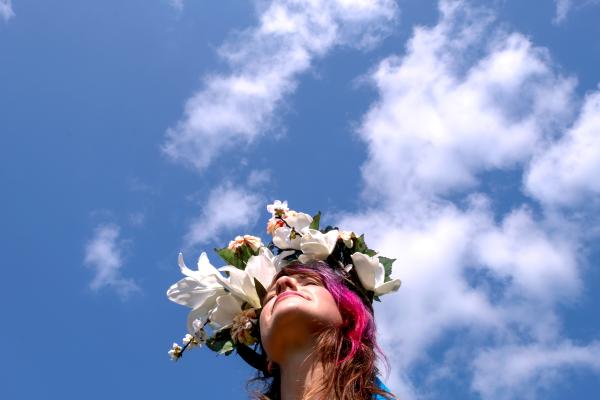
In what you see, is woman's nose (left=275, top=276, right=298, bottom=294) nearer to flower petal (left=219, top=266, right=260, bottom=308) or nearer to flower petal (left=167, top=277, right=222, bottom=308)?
flower petal (left=219, top=266, right=260, bottom=308)

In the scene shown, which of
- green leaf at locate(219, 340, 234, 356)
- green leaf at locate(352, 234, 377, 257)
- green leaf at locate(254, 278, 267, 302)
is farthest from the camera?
green leaf at locate(352, 234, 377, 257)

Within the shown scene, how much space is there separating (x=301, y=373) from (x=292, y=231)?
1268mm

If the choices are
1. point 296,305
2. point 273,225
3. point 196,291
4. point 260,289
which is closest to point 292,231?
point 273,225

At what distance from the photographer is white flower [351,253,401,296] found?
535cm

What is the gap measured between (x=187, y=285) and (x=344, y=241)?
3.71 feet

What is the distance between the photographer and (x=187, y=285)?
5.54m

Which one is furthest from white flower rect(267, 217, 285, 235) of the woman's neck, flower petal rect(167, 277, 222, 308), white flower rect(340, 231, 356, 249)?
the woman's neck

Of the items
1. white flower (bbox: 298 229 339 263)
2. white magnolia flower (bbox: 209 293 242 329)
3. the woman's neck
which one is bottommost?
the woman's neck

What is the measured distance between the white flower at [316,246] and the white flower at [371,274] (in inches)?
7.4

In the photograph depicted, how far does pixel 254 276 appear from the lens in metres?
5.34

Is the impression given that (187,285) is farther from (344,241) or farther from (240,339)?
(344,241)

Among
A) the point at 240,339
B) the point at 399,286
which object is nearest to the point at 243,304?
the point at 240,339

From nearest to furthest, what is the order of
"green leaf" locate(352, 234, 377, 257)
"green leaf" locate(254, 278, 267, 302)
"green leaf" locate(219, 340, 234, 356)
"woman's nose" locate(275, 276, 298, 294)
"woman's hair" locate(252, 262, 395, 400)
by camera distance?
"woman's hair" locate(252, 262, 395, 400), "woman's nose" locate(275, 276, 298, 294), "green leaf" locate(254, 278, 267, 302), "green leaf" locate(219, 340, 234, 356), "green leaf" locate(352, 234, 377, 257)

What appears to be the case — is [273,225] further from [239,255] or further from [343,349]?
[343,349]
